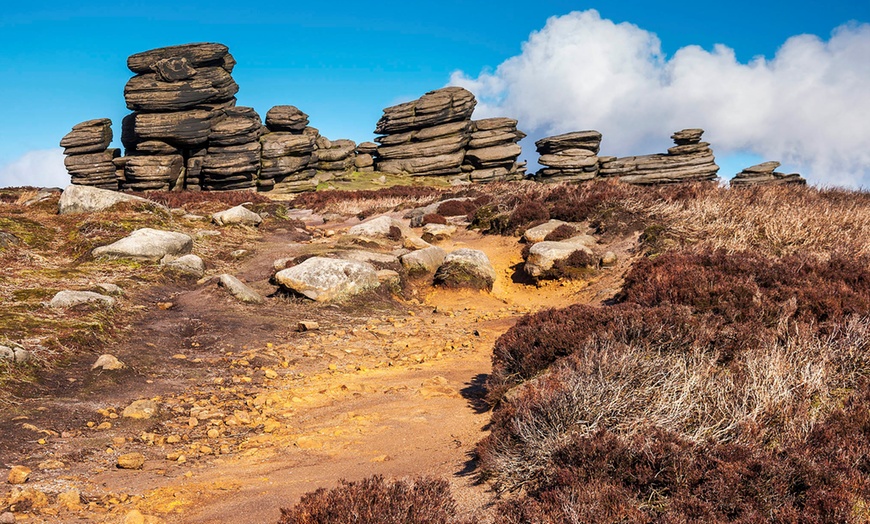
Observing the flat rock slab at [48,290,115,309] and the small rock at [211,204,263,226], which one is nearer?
the flat rock slab at [48,290,115,309]

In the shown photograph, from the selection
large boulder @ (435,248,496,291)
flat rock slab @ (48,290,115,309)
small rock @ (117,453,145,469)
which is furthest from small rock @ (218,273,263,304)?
small rock @ (117,453,145,469)

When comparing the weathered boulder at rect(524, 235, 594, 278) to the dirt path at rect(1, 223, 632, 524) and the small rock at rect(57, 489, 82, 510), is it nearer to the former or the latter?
the dirt path at rect(1, 223, 632, 524)

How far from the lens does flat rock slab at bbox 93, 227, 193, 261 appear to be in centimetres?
1448

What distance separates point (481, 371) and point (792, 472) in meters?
5.41

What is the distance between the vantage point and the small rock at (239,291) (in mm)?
12633

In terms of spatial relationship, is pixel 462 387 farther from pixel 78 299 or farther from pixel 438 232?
pixel 438 232

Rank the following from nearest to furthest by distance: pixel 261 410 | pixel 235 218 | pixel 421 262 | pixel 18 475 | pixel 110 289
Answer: pixel 18 475, pixel 261 410, pixel 110 289, pixel 421 262, pixel 235 218

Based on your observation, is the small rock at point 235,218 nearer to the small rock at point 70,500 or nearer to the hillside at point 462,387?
the hillside at point 462,387

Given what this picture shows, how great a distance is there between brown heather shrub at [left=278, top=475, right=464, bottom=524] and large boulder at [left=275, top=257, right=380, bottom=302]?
32.2ft

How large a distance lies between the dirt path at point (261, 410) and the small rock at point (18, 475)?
0.14 metres

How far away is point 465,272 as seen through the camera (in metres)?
15.5

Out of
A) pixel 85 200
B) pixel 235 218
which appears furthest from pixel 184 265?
pixel 235 218

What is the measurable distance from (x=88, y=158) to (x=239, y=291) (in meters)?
56.7

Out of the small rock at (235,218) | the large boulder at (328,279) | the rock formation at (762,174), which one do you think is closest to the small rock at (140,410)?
the large boulder at (328,279)
